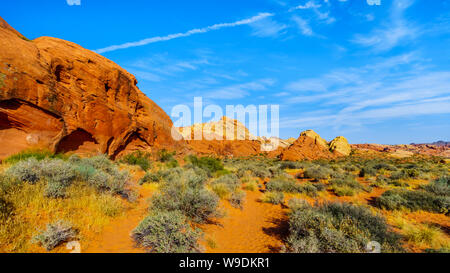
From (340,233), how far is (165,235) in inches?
143

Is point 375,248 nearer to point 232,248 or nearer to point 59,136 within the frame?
point 232,248

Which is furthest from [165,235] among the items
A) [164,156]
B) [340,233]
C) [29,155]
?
[164,156]

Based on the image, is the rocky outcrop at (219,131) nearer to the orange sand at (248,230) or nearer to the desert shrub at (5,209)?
the orange sand at (248,230)

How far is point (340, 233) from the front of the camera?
3.73 metres

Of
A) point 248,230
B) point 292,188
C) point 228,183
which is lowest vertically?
point 248,230

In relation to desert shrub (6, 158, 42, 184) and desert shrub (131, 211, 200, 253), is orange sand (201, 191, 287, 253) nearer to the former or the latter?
desert shrub (131, 211, 200, 253)

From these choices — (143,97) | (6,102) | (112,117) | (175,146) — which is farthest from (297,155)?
(6,102)

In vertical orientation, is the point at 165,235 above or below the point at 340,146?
below

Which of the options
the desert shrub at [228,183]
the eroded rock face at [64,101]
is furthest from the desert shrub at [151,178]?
the eroded rock face at [64,101]

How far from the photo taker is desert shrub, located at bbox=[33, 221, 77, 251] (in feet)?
9.55

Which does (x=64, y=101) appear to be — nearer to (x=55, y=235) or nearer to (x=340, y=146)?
(x=55, y=235)

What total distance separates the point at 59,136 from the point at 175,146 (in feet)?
42.7

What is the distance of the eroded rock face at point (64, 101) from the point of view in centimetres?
851

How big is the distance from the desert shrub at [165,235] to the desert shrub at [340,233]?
7.61 feet
